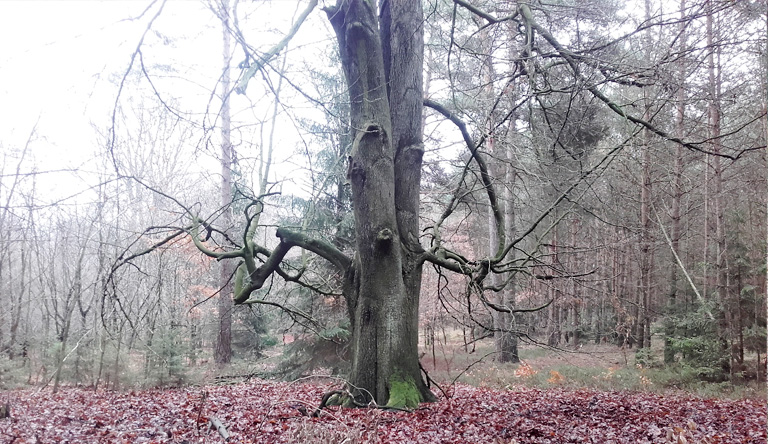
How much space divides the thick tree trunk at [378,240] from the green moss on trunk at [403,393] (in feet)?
0.04

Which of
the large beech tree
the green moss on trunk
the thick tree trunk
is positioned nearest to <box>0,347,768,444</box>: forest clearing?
the green moss on trunk

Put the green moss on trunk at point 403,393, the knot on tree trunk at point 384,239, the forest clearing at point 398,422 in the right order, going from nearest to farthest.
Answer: the forest clearing at point 398,422, the green moss on trunk at point 403,393, the knot on tree trunk at point 384,239

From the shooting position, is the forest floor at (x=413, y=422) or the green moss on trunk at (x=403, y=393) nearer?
the forest floor at (x=413, y=422)

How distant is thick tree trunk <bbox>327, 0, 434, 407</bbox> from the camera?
5680 millimetres

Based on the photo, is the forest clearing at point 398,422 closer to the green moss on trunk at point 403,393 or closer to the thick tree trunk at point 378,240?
the green moss on trunk at point 403,393

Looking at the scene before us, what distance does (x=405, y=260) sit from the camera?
618 cm

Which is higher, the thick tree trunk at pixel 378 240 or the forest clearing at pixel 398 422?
the thick tree trunk at pixel 378 240

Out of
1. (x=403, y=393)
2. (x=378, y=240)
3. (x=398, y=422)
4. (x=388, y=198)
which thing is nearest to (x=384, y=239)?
(x=378, y=240)

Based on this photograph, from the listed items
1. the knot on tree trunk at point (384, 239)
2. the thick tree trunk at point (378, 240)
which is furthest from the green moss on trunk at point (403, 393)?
the knot on tree trunk at point (384, 239)

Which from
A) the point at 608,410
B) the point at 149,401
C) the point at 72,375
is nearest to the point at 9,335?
the point at 72,375

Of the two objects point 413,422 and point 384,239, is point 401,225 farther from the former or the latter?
point 413,422

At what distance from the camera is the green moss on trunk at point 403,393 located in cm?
544

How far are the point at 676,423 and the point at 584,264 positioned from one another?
15.6 m

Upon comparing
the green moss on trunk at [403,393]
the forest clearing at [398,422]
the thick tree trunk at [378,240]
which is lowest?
the forest clearing at [398,422]
